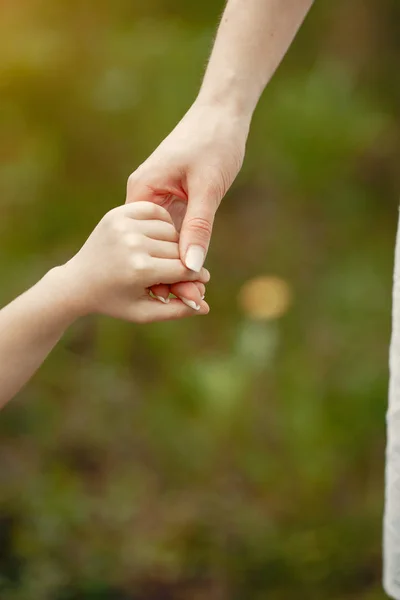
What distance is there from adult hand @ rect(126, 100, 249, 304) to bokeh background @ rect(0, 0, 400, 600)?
30.2 inches

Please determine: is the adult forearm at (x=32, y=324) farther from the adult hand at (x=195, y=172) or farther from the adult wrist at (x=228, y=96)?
the adult wrist at (x=228, y=96)

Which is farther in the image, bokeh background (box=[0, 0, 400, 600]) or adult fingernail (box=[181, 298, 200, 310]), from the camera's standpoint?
bokeh background (box=[0, 0, 400, 600])

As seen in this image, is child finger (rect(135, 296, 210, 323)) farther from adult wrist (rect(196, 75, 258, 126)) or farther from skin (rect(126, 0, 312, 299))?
adult wrist (rect(196, 75, 258, 126))

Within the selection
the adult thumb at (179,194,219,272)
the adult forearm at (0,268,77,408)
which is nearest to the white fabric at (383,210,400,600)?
the adult thumb at (179,194,219,272)

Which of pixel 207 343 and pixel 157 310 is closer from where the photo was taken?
pixel 157 310

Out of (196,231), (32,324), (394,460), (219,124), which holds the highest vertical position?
(219,124)

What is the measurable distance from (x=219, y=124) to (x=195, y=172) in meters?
0.06

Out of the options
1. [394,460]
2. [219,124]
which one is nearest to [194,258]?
[219,124]

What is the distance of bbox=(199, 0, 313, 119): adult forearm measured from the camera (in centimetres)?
76

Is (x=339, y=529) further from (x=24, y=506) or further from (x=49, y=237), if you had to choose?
(x=49, y=237)

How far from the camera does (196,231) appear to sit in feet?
2.36

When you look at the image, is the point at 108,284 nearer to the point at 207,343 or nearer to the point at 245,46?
the point at 245,46

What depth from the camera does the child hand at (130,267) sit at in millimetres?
697

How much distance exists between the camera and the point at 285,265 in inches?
67.0
